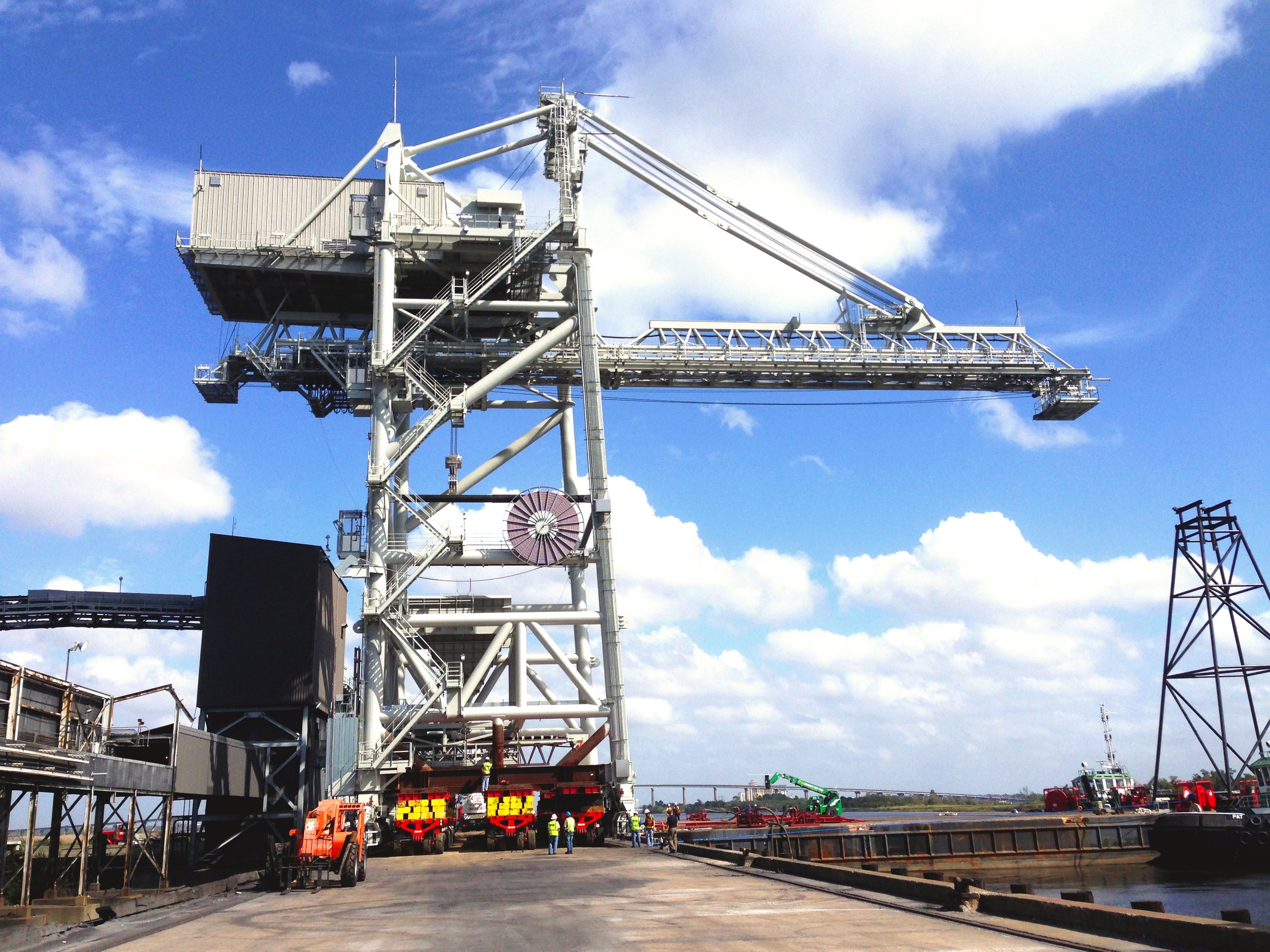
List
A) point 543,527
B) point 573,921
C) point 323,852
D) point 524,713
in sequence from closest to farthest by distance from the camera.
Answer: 1. point 573,921
2. point 323,852
3. point 524,713
4. point 543,527

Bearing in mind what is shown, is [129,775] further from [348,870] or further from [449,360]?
→ [449,360]

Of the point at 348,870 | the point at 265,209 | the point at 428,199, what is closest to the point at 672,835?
the point at 348,870

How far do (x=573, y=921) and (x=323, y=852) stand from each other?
415 inches

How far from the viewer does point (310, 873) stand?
83.4 feet

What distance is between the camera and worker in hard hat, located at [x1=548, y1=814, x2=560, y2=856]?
3297cm

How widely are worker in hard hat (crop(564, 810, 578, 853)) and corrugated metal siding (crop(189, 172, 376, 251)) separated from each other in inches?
956

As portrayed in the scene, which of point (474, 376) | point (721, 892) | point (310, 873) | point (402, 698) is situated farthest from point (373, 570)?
point (721, 892)

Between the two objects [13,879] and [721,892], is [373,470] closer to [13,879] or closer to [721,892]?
[13,879]

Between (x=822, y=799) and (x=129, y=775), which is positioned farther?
(x=822, y=799)

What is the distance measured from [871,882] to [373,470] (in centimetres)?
2476

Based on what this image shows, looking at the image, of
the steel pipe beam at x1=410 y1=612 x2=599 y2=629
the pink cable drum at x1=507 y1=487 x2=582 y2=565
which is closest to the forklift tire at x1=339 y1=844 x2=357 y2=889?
the steel pipe beam at x1=410 y1=612 x2=599 y2=629

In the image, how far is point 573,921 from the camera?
56.5ft

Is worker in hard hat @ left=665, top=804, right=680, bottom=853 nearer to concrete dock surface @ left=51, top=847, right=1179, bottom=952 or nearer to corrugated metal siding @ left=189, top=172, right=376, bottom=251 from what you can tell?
concrete dock surface @ left=51, top=847, right=1179, bottom=952

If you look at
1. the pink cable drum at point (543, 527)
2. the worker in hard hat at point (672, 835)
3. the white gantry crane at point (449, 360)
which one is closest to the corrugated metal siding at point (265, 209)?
the white gantry crane at point (449, 360)
